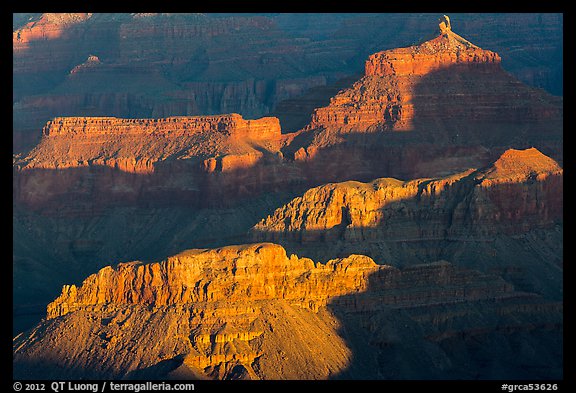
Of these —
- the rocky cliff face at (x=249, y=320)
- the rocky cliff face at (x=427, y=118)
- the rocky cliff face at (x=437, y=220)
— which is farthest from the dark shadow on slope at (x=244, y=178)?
the rocky cliff face at (x=249, y=320)

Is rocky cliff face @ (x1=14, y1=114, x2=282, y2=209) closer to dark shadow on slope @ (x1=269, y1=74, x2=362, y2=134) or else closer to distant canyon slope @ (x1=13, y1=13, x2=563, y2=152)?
dark shadow on slope @ (x1=269, y1=74, x2=362, y2=134)

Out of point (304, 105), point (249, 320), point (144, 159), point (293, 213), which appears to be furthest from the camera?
point (304, 105)

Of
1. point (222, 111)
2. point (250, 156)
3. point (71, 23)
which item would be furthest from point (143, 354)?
point (71, 23)

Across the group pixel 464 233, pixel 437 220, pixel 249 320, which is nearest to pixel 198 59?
pixel 437 220

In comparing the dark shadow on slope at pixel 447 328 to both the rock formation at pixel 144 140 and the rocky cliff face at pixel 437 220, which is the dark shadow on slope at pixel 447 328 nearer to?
the rocky cliff face at pixel 437 220

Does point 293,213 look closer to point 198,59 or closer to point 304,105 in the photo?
point 304,105

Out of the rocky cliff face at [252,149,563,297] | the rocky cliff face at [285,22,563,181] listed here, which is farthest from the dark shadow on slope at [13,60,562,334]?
the rocky cliff face at [252,149,563,297]

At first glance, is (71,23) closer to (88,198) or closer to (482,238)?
(88,198)
